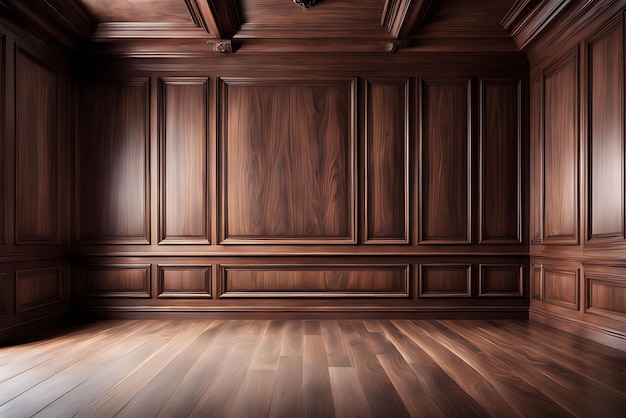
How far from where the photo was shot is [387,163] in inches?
208

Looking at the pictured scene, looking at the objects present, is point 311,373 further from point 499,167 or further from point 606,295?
point 499,167

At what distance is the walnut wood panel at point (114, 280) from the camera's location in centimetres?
520

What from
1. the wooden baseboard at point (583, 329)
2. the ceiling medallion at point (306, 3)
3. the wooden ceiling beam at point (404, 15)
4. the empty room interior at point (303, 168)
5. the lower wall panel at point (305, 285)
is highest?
the ceiling medallion at point (306, 3)

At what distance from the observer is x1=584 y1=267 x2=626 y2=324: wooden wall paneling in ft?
12.6

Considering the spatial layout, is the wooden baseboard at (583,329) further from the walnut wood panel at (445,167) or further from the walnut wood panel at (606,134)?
the walnut wood panel at (445,167)

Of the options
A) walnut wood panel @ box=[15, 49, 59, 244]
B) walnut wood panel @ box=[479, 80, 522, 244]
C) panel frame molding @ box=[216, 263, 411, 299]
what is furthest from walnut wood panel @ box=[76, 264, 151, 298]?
walnut wood panel @ box=[479, 80, 522, 244]

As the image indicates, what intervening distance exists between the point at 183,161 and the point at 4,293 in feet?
6.44

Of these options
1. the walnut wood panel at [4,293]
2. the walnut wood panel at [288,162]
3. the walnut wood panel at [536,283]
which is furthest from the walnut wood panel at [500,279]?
the walnut wood panel at [4,293]

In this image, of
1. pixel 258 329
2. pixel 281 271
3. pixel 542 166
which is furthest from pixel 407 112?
pixel 258 329

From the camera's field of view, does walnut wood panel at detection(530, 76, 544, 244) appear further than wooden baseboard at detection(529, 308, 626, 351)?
Yes

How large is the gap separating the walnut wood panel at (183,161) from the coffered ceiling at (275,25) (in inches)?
15.4

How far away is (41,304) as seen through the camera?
4.58m

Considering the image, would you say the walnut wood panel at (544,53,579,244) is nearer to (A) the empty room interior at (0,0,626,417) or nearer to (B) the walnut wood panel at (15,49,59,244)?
(A) the empty room interior at (0,0,626,417)

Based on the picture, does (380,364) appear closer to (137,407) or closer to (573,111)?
(137,407)
